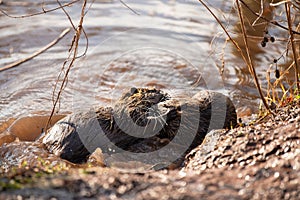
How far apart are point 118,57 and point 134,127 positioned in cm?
266

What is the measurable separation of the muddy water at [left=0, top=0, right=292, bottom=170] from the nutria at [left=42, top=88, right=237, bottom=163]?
0.82m

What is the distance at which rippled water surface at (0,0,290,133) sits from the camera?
228 inches

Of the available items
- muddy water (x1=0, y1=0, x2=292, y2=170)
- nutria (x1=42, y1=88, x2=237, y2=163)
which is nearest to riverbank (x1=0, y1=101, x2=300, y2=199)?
nutria (x1=42, y1=88, x2=237, y2=163)

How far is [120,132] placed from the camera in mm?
4219

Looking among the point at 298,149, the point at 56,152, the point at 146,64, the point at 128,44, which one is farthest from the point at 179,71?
the point at 298,149

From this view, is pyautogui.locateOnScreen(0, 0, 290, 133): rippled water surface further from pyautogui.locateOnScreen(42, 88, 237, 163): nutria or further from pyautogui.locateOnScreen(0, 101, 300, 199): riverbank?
pyautogui.locateOnScreen(0, 101, 300, 199): riverbank

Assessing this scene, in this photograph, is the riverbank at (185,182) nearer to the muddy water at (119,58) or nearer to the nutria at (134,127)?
the nutria at (134,127)

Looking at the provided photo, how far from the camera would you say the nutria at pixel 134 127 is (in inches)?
163

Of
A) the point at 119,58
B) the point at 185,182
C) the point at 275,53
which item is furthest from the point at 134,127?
the point at 275,53

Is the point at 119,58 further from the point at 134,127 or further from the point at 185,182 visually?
the point at 185,182

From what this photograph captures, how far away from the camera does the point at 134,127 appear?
4172 mm

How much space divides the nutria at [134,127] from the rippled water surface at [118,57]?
2.91ft

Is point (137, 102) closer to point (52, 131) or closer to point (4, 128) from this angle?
point (52, 131)

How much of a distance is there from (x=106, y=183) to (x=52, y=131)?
210 centimetres
